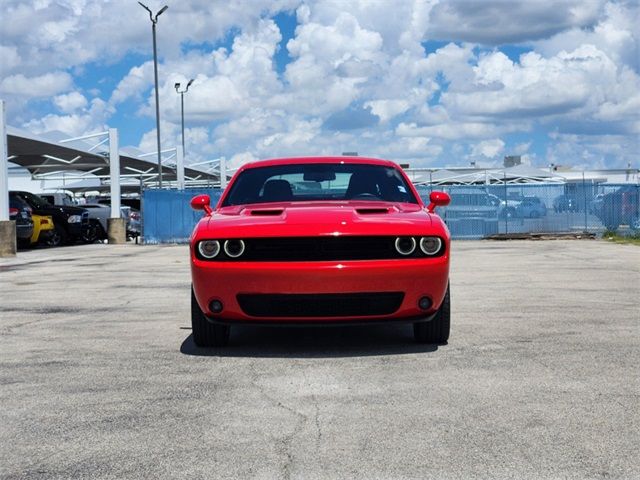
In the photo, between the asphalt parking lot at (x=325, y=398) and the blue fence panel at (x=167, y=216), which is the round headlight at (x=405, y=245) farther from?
the blue fence panel at (x=167, y=216)

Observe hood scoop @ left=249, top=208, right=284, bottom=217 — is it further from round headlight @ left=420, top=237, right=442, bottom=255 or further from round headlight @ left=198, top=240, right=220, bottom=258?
round headlight @ left=420, top=237, right=442, bottom=255

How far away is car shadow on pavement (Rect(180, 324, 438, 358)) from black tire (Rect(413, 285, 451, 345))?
0.07 meters

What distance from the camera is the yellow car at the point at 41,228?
82.4 ft

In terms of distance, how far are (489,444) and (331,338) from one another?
3137 mm

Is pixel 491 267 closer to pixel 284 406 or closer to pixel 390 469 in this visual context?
pixel 284 406

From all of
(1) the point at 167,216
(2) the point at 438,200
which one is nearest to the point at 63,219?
(1) the point at 167,216

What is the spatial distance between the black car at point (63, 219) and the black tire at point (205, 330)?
2073 cm

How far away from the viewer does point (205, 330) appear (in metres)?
6.52

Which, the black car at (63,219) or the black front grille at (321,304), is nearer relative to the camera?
the black front grille at (321,304)

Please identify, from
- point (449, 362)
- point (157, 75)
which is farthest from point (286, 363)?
point (157, 75)

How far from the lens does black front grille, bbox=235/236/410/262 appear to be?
602 cm

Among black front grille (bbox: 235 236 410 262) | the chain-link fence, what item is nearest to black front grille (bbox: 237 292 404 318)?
black front grille (bbox: 235 236 410 262)

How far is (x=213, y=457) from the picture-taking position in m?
3.89

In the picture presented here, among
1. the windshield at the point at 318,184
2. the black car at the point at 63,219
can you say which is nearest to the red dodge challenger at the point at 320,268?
the windshield at the point at 318,184
